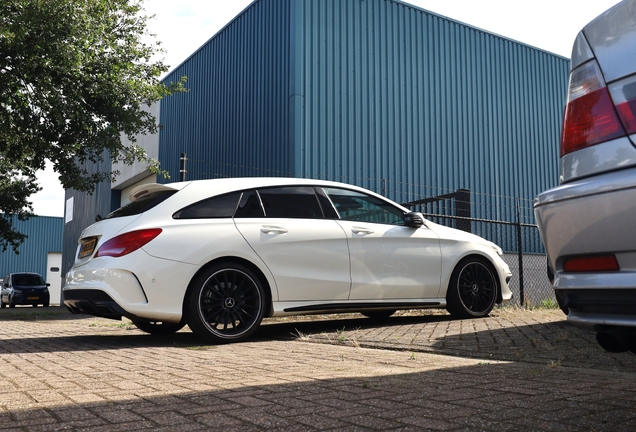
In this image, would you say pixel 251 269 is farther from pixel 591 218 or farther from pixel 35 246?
pixel 35 246

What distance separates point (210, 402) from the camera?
3.05 meters

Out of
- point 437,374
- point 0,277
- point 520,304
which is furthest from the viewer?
point 0,277

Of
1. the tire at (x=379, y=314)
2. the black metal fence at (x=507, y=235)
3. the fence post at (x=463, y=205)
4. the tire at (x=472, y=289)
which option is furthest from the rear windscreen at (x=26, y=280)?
the tire at (x=472, y=289)

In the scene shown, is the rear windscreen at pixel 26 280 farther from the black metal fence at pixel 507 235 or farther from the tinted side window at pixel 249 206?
the tinted side window at pixel 249 206

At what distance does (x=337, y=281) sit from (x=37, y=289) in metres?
27.1

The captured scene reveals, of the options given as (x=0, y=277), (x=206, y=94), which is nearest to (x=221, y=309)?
(x=206, y=94)

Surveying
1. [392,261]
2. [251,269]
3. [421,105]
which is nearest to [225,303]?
[251,269]

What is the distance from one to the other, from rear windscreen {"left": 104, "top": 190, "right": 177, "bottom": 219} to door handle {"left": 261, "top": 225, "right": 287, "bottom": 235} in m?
0.91

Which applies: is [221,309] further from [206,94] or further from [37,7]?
[206,94]

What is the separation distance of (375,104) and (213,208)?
1136 cm

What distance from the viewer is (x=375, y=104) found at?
1678 cm

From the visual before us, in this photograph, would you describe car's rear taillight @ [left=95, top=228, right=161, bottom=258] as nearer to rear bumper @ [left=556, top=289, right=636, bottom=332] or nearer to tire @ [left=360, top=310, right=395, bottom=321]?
→ tire @ [left=360, top=310, right=395, bottom=321]

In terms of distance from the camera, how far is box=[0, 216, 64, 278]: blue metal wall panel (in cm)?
4884

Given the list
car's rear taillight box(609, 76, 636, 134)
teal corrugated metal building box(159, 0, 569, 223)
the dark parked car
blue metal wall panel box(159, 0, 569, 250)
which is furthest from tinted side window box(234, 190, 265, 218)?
the dark parked car
